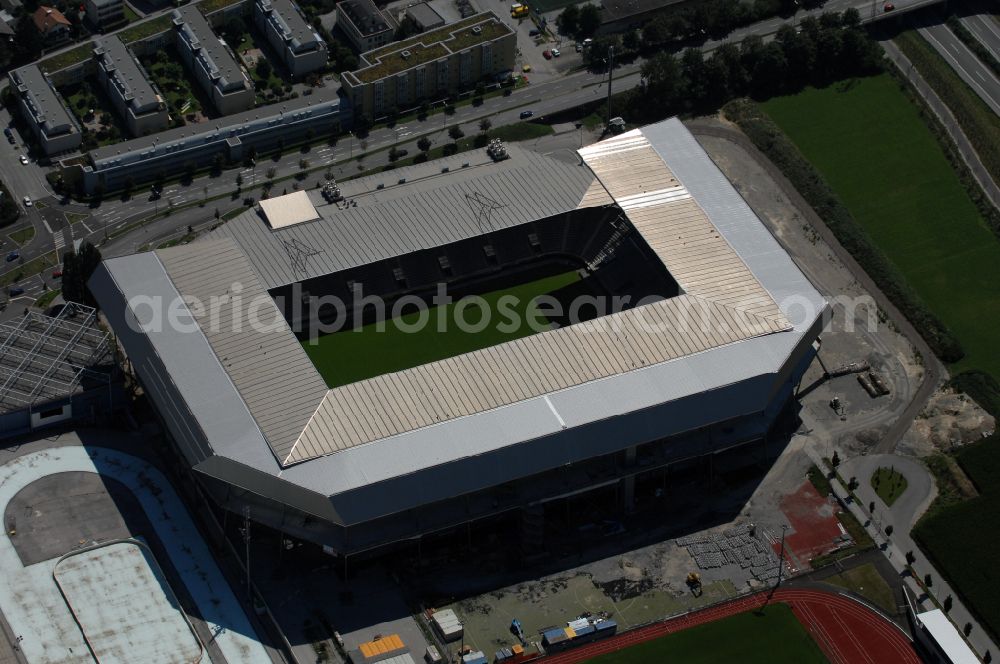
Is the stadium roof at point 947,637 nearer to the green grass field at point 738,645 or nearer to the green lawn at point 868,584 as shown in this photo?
the green lawn at point 868,584

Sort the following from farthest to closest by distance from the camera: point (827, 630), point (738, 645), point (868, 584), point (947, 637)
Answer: point (868, 584) → point (827, 630) → point (738, 645) → point (947, 637)

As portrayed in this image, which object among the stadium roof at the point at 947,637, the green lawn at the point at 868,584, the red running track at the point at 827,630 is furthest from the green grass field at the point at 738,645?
the stadium roof at the point at 947,637

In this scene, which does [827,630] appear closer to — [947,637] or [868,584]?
[868,584]

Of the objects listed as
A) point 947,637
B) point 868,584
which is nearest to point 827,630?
point 868,584

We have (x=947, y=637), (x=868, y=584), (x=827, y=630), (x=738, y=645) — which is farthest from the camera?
(x=868, y=584)

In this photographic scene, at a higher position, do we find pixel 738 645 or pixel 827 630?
pixel 738 645

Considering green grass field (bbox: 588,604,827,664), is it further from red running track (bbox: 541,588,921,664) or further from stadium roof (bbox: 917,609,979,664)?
stadium roof (bbox: 917,609,979,664)

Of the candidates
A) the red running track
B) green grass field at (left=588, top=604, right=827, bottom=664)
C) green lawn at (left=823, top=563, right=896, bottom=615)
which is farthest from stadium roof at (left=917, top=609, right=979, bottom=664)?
green grass field at (left=588, top=604, right=827, bottom=664)
